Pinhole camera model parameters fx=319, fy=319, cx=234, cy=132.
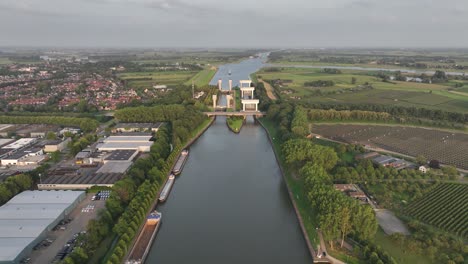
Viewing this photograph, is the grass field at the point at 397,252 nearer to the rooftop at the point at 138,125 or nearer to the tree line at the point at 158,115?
the tree line at the point at 158,115

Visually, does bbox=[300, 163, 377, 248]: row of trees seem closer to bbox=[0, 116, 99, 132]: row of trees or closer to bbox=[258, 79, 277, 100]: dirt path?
bbox=[0, 116, 99, 132]: row of trees

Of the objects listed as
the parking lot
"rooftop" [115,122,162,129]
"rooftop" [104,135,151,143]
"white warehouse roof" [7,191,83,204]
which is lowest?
the parking lot

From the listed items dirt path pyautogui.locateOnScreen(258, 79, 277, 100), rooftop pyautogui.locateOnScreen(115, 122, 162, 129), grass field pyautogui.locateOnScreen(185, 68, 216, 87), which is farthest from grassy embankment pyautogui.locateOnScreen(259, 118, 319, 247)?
grass field pyautogui.locateOnScreen(185, 68, 216, 87)

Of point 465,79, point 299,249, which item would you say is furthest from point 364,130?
point 465,79

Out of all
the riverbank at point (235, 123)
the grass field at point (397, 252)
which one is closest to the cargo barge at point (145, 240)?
the grass field at point (397, 252)

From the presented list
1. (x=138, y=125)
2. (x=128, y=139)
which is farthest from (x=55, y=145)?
(x=138, y=125)

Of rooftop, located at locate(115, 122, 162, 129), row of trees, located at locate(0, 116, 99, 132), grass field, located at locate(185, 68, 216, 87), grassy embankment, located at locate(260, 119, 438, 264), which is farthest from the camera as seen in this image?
grass field, located at locate(185, 68, 216, 87)

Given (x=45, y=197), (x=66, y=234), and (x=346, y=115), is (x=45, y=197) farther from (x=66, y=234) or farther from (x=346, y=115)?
(x=346, y=115)
